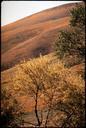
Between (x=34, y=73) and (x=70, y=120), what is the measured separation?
7372mm

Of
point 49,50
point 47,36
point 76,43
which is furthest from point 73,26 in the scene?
point 47,36

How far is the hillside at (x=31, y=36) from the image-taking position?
10606 cm

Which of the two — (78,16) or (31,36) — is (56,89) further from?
(31,36)

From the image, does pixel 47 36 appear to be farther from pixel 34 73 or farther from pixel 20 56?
pixel 34 73

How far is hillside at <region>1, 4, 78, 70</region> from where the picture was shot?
106m

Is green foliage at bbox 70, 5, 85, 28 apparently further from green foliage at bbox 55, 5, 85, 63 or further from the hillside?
the hillside

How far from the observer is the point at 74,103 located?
36.7 meters

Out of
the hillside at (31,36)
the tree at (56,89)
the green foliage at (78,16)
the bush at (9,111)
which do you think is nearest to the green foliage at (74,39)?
the green foliage at (78,16)

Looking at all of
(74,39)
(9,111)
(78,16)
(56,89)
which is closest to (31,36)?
(74,39)

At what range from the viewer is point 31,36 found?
412ft

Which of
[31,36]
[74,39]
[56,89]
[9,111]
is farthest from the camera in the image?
[31,36]

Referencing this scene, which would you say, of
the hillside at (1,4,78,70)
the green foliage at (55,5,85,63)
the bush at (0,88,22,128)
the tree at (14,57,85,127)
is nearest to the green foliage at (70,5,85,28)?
the green foliage at (55,5,85,63)

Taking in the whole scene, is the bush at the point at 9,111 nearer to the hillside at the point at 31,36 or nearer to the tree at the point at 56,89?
the tree at the point at 56,89

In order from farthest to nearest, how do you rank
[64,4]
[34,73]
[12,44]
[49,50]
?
[64,4] → [12,44] → [49,50] → [34,73]
